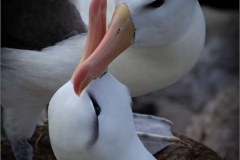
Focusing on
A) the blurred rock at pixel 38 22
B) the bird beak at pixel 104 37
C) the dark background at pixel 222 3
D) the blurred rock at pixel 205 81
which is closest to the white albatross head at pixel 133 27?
the bird beak at pixel 104 37

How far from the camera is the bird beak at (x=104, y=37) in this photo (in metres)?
1.68

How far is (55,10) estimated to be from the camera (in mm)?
2182

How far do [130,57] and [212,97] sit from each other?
1937 millimetres

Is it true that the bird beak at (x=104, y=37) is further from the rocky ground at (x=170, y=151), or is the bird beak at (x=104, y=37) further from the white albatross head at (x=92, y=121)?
the rocky ground at (x=170, y=151)

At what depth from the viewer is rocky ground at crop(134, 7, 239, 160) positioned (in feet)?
11.3

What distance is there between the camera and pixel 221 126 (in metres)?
3.45

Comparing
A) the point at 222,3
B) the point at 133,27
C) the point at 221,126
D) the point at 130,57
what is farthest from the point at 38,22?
the point at 222,3

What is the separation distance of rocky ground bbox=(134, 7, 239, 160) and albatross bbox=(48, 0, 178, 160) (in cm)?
171

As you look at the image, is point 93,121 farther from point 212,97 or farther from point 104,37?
point 212,97

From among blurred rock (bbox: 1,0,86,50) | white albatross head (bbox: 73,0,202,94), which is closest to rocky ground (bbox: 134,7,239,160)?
blurred rock (bbox: 1,0,86,50)

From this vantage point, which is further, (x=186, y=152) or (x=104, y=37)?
(x=186, y=152)

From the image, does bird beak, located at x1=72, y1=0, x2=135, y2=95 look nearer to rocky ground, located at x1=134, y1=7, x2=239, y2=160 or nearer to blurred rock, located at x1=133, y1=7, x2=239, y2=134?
rocky ground, located at x1=134, y1=7, x2=239, y2=160

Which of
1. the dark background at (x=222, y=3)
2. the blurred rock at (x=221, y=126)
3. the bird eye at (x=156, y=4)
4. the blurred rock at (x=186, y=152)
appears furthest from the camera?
the dark background at (x=222, y=3)

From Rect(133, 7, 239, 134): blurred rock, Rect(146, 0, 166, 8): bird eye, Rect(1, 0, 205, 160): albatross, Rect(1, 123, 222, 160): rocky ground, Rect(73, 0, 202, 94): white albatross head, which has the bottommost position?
Rect(133, 7, 239, 134): blurred rock
